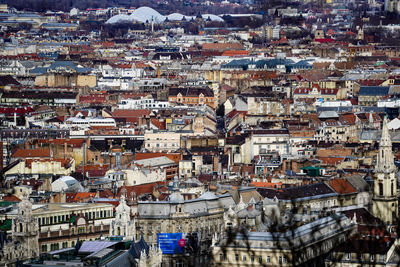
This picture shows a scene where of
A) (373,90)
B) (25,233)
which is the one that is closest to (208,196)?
(25,233)

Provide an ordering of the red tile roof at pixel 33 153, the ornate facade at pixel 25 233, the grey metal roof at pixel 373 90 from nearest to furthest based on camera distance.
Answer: the ornate facade at pixel 25 233, the red tile roof at pixel 33 153, the grey metal roof at pixel 373 90

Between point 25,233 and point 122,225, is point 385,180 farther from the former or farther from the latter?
point 25,233

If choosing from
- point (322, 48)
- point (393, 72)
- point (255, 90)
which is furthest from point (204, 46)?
point (255, 90)

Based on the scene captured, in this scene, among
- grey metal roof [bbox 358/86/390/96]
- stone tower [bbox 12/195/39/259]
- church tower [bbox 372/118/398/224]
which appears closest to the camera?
stone tower [bbox 12/195/39/259]

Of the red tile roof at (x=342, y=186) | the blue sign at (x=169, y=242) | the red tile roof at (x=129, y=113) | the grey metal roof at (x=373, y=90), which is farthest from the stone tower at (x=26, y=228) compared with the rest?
the grey metal roof at (x=373, y=90)

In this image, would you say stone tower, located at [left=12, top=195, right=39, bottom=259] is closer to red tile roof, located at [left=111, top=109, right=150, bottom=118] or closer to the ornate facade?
the ornate facade

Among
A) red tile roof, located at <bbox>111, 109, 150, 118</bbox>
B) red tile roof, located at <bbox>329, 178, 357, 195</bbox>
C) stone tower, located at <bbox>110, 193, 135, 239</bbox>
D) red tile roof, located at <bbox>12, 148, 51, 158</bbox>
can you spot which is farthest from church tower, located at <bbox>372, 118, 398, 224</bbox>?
red tile roof, located at <bbox>111, 109, 150, 118</bbox>

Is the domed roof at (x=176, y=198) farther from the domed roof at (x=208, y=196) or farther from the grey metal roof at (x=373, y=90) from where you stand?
the grey metal roof at (x=373, y=90)

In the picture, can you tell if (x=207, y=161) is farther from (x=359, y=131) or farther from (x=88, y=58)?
(x=88, y=58)

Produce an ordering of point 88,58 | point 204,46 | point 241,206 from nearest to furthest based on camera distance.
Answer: point 241,206 < point 88,58 < point 204,46
